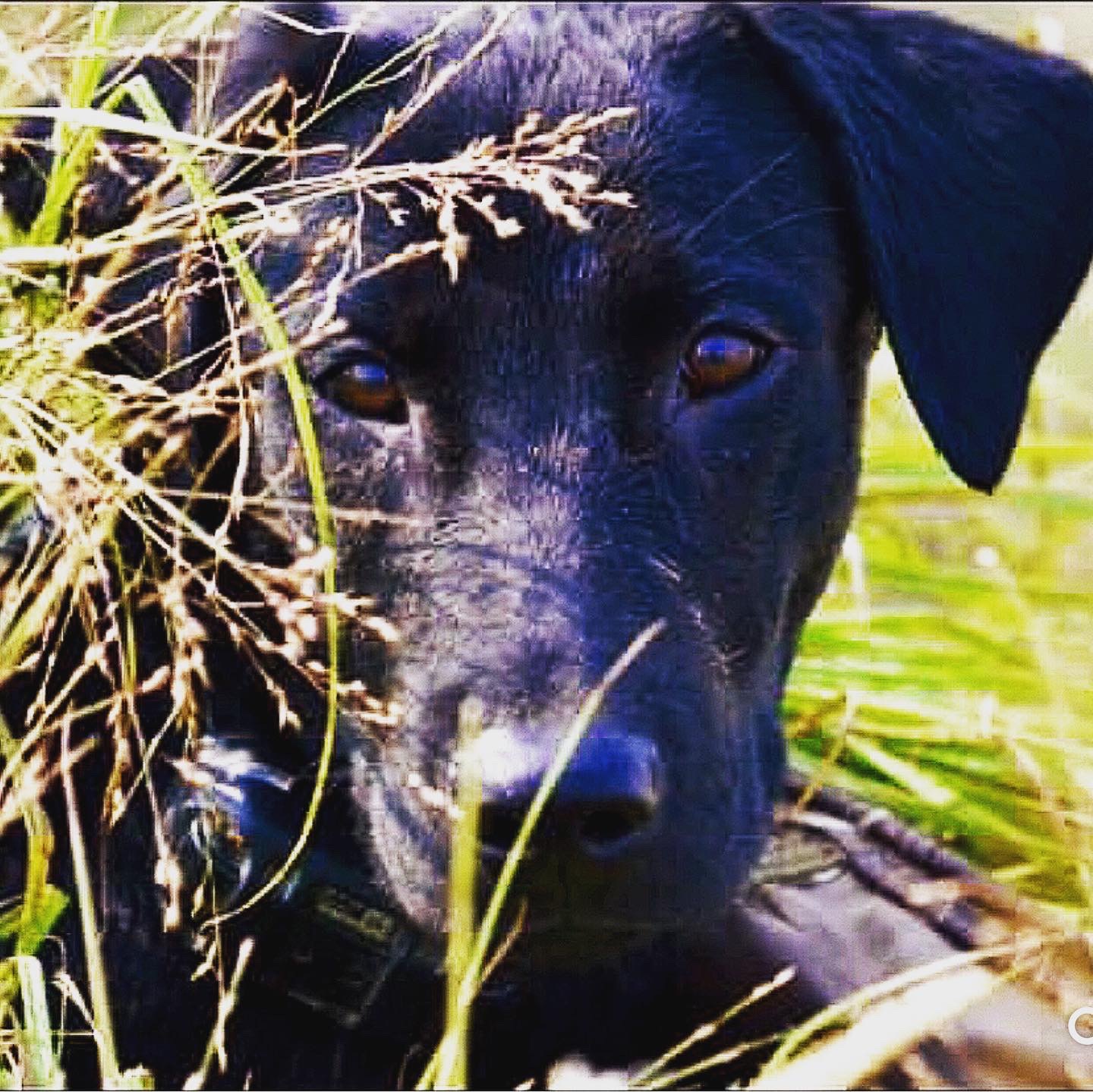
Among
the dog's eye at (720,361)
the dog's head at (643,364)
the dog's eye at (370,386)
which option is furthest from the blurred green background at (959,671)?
the dog's eye at (370,386)

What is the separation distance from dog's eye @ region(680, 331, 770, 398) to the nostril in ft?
1.65

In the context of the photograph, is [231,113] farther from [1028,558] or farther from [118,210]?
[1028,558]

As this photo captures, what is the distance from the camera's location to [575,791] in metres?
2.68

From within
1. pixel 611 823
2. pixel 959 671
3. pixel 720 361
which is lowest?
pixel 959 671

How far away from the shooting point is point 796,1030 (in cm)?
289

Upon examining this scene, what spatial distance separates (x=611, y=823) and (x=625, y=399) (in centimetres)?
47

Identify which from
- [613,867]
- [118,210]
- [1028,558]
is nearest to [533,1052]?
[613,867]

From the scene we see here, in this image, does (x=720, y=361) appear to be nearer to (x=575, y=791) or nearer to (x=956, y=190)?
(x=956, y=190)

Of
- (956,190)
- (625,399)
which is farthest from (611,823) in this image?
(956,190)

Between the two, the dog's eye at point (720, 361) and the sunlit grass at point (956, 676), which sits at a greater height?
the dog's eye at point (720, 361)

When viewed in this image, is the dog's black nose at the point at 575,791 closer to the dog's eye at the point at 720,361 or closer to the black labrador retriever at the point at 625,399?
the black labrador retriever at the point at 625,399

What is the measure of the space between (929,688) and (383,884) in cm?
117

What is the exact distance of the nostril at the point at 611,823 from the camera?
8.89 ft

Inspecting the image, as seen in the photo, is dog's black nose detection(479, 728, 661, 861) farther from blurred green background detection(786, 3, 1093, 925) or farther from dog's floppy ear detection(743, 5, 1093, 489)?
blurred green background detection(786, 3, 1093, 925)
